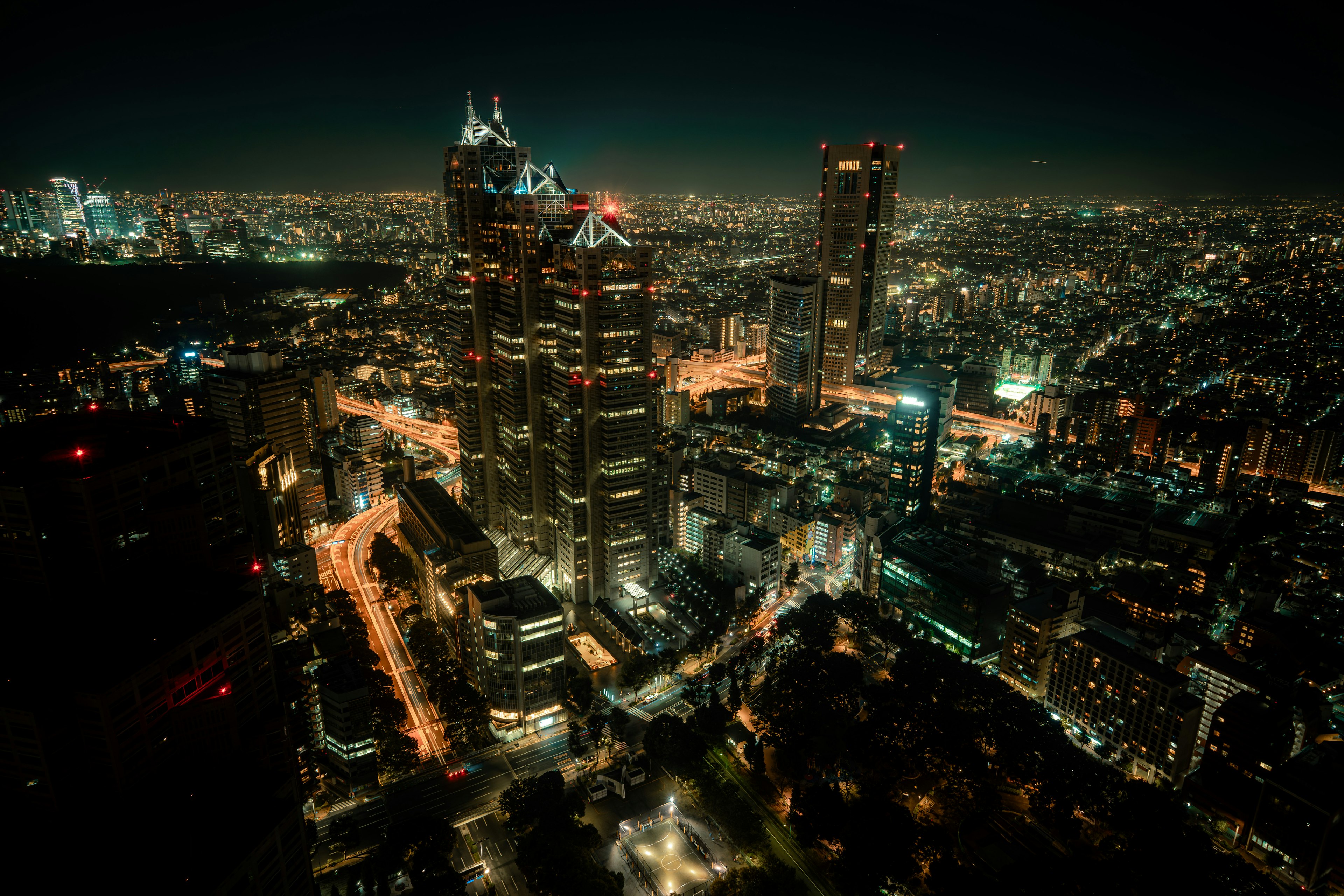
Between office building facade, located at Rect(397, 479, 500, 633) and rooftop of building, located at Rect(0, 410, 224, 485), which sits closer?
rooftop of building, located at Rect(0, 410, 224, 485)

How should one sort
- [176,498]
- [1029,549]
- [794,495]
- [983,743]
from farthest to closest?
1. [794,495]
2. [1029,549]
3. [983,743]
4. [176,498]

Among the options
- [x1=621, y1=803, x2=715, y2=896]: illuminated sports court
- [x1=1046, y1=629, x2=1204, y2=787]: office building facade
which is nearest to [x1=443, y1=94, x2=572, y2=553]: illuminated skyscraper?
[x1=621, y1=803, x2=715, y2=896]: illuminated sports court

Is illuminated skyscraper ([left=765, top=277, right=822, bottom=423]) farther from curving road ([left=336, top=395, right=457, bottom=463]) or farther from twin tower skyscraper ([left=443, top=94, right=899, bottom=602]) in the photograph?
curving road ([left=336, top=395, right=457, bottom=463])

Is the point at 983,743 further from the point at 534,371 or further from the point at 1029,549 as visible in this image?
the point at 534,371

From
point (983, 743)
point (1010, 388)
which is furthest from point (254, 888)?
point (1010, 388)

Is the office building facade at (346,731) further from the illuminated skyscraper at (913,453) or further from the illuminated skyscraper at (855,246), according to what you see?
the illuminated skyscraper at (855,246)

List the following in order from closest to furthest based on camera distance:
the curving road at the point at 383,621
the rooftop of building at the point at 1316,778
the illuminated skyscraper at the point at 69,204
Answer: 1. the rooftop of building at the point at 1316,778
2. the curving road at the point at 383,621
3. the illuminated skyscraper at the point at 69,204

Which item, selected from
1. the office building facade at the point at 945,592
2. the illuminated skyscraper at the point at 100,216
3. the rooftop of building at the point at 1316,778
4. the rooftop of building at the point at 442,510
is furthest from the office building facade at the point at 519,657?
the illuminated skyscraper at the point at 100,216
